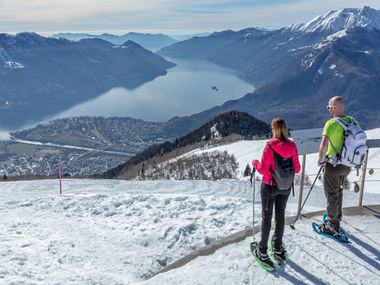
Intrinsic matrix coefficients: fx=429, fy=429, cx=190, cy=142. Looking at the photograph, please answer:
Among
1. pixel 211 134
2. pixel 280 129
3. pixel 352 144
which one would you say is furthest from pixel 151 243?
pixel 211 134

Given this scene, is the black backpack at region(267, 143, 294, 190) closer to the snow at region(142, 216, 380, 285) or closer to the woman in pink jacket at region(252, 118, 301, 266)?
the woman in pink jacket at region(252, 118, 301, 266)

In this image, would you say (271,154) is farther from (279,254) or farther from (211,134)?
(211,134)

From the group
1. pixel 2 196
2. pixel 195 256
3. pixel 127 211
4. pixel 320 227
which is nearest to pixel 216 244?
pixel 195 256

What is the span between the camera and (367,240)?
7613mm

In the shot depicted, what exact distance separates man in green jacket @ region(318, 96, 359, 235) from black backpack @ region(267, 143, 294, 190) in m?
0.80

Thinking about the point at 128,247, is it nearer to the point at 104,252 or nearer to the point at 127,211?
the point at 104,252

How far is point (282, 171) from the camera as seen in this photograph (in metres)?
6.30

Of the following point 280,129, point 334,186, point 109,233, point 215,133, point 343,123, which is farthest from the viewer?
point 215,133

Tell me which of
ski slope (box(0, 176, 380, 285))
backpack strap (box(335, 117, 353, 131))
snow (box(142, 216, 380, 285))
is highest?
backpack strap (box(335, 117, 353, 131))

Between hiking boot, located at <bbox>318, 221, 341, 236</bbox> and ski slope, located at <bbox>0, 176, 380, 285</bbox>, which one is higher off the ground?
hiking boot, located at <bbox>318, 221, 341, 236</bbox>

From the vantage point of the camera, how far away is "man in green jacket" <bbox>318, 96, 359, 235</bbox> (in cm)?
686

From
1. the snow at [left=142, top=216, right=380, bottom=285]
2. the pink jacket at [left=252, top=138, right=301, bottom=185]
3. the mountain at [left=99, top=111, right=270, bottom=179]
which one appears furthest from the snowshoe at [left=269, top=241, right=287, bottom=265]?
the mountain at [left=99, top=111, right=270, bottom=179]

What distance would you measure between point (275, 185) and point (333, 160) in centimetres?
128

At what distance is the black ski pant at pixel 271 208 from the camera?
21.3 ft
